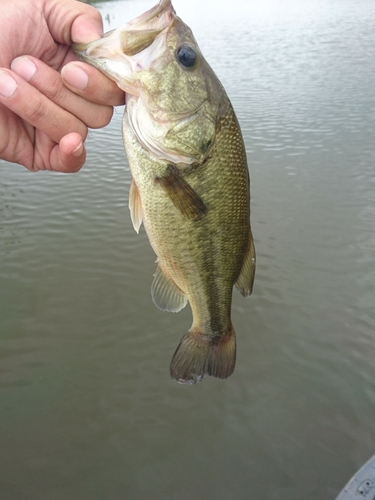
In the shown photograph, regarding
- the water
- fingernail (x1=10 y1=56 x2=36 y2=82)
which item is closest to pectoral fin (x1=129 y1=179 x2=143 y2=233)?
fingernail (x1=10 y1=56 x2=36 y2=82)

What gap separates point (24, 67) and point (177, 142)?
2.26ft

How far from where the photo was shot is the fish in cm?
174

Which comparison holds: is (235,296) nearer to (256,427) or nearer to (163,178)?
(256,427)

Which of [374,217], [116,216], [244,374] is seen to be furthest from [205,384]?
[374,217]

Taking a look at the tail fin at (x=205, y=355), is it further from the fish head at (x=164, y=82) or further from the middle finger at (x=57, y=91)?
the middle finger at (x=57, y=91)

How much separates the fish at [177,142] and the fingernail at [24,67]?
0.21m

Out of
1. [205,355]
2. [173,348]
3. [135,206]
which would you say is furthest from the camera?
[173,348]

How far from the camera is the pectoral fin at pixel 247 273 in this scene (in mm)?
2236

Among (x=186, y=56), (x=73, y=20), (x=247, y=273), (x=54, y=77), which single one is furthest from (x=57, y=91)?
(x=247, y=273)

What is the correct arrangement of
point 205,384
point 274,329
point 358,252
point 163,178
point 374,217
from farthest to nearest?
point 374,217 < point 358,252 < point 274,329 < point 205,384 < point 163,178

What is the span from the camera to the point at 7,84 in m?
1.71

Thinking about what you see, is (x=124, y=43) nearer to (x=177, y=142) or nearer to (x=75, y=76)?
(x=75, y=76)

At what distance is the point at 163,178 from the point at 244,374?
3122mm

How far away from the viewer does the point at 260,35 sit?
23.8 metres
